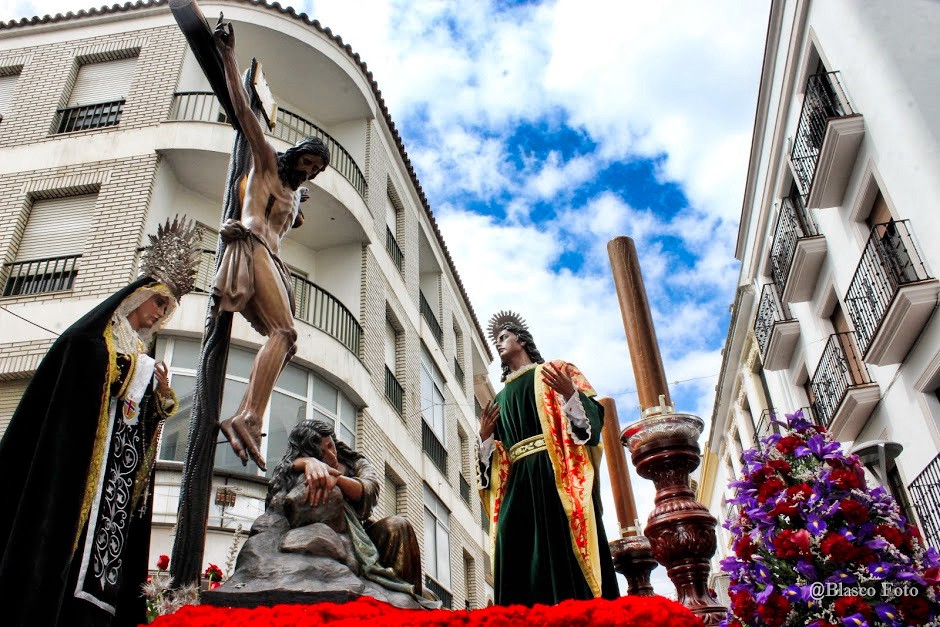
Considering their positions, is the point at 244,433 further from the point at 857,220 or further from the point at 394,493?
the point at 857,220

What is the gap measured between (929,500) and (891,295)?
9.28 feet

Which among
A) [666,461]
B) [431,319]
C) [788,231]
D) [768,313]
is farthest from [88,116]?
[768,313]

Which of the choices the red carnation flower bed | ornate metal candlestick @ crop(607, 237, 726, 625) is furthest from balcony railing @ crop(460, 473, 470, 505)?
the red carnation flower bed

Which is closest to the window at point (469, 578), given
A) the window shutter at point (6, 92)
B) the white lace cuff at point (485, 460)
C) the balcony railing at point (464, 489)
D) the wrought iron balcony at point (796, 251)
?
the balcony railing at point (464, 489)

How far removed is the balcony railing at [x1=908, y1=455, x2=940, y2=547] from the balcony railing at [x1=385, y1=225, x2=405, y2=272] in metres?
10.8

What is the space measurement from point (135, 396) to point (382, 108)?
1499cm

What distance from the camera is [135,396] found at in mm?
3668

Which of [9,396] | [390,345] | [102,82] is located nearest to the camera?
[9,396]

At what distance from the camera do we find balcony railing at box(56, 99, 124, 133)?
14.2 m

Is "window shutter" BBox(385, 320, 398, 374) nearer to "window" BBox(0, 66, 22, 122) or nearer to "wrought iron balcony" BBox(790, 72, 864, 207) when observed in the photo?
"window" BBox(0, 66, 22, 122)

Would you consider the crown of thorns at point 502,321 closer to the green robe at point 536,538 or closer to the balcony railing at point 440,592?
the green robe at point 536,538

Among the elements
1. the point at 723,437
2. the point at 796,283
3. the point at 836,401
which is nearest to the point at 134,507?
the point at 836,401

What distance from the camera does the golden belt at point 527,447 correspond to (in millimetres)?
4693

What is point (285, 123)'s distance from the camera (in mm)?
15398
